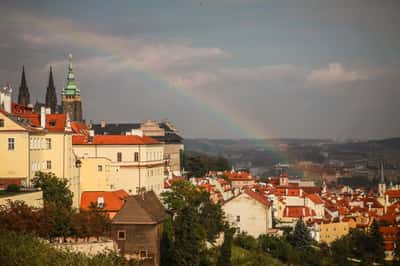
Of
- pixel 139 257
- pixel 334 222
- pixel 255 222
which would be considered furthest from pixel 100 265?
pixel 334 222

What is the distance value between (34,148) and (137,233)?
10.6 meters

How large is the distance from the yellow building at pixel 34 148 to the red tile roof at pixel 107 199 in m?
0.69

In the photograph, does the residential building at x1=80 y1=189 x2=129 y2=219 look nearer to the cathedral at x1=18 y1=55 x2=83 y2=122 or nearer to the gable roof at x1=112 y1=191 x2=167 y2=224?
the gable roof at x1=112 y1=191 x2=167 y2=224

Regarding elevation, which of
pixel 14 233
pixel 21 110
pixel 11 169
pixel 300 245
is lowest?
pixel 300 245

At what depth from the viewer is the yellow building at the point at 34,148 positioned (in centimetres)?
4556

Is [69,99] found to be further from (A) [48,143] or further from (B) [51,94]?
(A) [48,143]

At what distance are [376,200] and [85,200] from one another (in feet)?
307

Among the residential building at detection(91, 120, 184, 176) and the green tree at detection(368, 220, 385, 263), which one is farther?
the residential building at detection(91, 120, 184, 176)

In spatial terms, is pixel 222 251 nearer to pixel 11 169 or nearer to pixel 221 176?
pixel 11 169

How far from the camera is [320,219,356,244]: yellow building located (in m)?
85.6

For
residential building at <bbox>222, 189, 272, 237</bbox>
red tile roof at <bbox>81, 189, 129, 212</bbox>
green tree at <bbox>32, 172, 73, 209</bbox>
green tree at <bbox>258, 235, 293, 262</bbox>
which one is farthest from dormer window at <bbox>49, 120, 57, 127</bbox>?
residential building at <bbox>222, 189, 272, 237</bbox>

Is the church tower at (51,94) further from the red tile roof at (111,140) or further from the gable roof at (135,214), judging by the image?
the gable roof at (135,214)

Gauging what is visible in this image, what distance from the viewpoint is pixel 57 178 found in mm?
47031

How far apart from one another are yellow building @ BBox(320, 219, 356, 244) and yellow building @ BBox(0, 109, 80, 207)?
41160 millimetres
